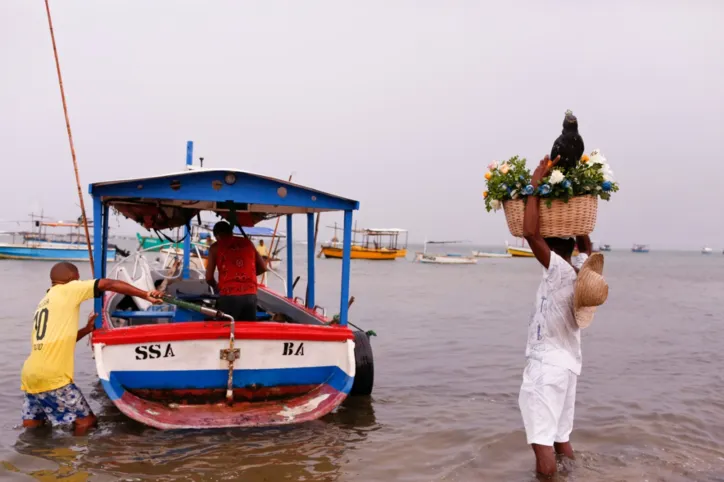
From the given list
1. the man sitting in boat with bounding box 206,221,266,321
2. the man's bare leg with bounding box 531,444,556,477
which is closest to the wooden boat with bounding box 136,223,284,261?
the man sitting in boat with bounding box 206,221,266,321

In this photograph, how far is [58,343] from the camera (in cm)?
542

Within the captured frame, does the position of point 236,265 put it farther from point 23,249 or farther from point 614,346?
point 23,249

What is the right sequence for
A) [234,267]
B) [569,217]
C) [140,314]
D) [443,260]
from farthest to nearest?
[443,260] < [140,314] < [234,267] < [569,217]

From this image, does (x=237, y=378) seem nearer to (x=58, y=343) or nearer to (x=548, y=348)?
(x=58, y=343)

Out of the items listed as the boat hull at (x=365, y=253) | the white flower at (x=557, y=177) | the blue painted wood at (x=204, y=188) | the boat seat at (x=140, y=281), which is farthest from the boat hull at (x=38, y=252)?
the white flower at (x=557, y=177)

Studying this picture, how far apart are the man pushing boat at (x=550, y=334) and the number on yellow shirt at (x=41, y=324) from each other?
14.0 ft

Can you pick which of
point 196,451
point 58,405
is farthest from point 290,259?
point 58,405

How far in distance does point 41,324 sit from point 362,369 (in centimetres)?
386

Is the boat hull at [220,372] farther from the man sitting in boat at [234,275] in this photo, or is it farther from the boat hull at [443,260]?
the boat hull at [443,260]

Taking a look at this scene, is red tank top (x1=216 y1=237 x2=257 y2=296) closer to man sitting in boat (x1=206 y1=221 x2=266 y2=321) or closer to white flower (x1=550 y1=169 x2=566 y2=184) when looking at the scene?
man sitting in boat (x1=206 y1=221 x2=266 y2=321)

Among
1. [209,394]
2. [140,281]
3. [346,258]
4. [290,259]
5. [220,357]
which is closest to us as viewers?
[220,357]

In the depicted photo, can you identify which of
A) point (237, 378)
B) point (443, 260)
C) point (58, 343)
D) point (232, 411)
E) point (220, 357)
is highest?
point (58, 343)

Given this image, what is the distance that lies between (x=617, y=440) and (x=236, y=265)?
14.7 ft

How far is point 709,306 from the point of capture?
23.2m
